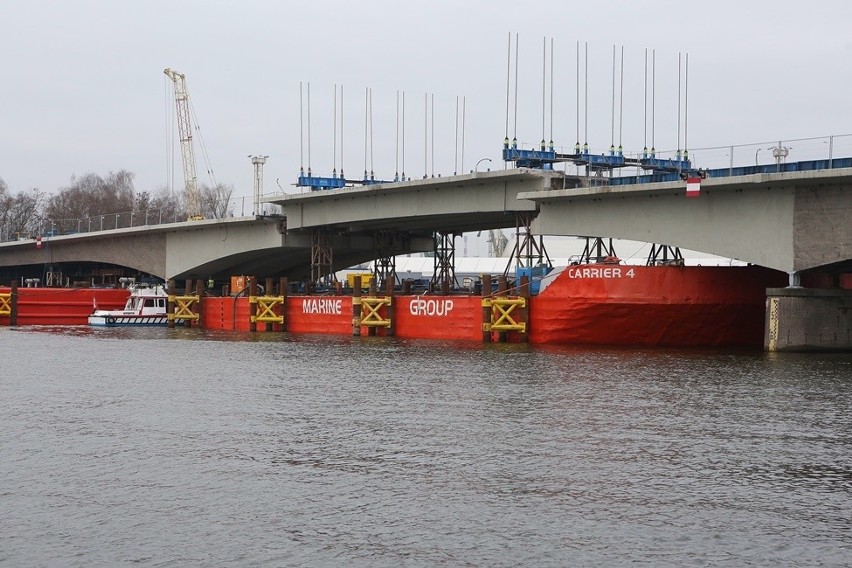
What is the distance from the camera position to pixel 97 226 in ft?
339

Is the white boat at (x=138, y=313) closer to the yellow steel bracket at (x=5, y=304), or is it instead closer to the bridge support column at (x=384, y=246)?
the yellow steel bracket at (x=5, y=304)

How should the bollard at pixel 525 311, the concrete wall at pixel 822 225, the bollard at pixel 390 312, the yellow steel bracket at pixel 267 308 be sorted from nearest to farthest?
1. the concrete wall at pixel 822 225
2. the bollard at pixel 525 311
3. the bollard at pixel 390 312
4. the yellow steel bracket at pixel 267 308

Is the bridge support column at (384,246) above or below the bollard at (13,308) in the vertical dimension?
above

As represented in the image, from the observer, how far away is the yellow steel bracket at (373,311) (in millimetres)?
61719

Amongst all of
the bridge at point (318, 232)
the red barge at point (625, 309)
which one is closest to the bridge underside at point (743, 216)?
the red barge at point (625, 309)

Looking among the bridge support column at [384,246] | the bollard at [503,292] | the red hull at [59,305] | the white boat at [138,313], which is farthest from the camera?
the red hull at [59,305]

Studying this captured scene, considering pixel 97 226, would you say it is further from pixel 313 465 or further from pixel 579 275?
pixel 313 465

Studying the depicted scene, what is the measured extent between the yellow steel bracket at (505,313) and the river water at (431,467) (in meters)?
13.4

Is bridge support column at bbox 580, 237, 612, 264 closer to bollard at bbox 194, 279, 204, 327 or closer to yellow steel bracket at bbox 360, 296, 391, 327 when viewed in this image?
yellow steel bracket at bbox 360, 296, 391, 327

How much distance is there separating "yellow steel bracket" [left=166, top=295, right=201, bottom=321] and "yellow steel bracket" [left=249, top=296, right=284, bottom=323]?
8.47m

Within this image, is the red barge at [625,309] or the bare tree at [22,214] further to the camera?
the bare tree at [22,214]

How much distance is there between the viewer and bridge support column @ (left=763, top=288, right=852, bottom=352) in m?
45.0

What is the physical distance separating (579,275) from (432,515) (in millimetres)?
34763

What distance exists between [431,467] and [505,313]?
32115 mm
